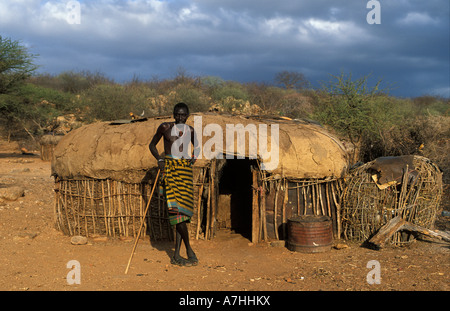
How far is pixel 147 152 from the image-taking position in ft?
20.5

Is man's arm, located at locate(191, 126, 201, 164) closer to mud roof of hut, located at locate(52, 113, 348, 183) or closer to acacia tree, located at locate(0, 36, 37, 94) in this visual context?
mud roof of hut, located at locate(52, 113, 348, 183)

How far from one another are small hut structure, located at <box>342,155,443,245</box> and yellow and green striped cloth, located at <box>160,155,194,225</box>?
2674 mm

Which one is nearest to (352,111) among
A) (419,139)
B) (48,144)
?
(419,139)

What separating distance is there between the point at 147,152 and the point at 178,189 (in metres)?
1.44

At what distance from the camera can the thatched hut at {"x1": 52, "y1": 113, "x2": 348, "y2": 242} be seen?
6227 mm

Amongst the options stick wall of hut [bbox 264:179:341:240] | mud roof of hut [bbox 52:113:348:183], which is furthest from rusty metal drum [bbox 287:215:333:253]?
mud roof of hut [bbox 52:113:348:183]

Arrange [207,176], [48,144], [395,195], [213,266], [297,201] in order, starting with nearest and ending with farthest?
1. [213,266]
2. [395,195]
3. [207,176]
4. [297,201]
5. [48,144]

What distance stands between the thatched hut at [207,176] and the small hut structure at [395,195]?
1.19 feet

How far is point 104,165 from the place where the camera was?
21.0ft

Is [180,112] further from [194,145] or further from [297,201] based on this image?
[297,201]

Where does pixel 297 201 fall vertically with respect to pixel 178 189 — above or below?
below

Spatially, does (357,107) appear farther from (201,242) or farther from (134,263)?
(134,263)

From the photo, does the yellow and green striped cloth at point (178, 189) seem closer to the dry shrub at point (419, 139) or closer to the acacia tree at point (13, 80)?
the dry shrub at point (419, 139)

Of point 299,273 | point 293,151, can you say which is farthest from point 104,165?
point 299,273
